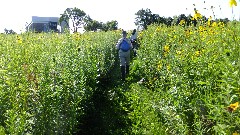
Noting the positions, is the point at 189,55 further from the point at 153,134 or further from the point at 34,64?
the point at 34,64

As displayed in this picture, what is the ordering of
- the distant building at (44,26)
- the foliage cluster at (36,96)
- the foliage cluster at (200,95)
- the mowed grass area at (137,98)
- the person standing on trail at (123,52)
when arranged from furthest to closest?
1. the person standing on trail at (123,52)
2. the distant building at (44,26)
3. the foliage cluster at (36,96)
4. the mowed grass area at (137,98)
5. the foliage cluster at (200,95)

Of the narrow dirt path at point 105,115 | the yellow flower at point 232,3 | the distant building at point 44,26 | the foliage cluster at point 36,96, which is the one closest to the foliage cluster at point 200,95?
the narrow dirt path at point 105,115

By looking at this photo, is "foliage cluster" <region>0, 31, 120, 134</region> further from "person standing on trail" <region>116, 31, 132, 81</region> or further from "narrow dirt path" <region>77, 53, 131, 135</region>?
"person standing on trail" <region>116, 31, 132, 81</region>

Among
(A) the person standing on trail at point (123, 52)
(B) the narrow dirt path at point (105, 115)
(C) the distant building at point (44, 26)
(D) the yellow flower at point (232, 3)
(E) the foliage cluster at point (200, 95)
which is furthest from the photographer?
(A) the person standing on trail at point (123, 52)

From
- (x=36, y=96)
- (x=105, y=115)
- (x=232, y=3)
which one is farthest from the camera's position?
(x=105, y=115)

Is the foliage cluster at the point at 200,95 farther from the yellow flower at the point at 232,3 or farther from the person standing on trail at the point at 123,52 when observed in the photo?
the person standing on trail at the point at 123,52

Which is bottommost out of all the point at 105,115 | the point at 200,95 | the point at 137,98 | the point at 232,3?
the point at 105,115

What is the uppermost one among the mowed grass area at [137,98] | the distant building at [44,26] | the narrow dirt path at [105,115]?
the distant building at [44,26]

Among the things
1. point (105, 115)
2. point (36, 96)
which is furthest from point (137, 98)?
point (36, 96)

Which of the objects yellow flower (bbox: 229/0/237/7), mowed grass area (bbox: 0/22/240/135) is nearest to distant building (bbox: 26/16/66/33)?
mowed grass area (bbox: 0/22/240/135)

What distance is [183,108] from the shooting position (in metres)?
4.96

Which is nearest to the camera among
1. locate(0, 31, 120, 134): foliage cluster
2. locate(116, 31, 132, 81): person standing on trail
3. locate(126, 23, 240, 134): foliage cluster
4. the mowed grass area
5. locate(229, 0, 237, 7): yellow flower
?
locate(229, 0, 237, 7): yellow flower

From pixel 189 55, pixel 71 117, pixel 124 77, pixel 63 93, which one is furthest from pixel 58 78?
pixel 124 77

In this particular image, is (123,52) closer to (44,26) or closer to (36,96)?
(36,96)
